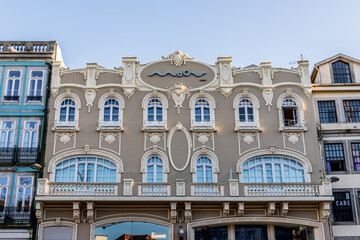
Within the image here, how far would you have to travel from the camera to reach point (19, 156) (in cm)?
2653

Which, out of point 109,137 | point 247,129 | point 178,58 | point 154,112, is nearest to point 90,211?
point 109,137

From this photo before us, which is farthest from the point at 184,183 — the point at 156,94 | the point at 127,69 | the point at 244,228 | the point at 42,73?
the point at 42,73

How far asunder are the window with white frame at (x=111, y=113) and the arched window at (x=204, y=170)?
569cm

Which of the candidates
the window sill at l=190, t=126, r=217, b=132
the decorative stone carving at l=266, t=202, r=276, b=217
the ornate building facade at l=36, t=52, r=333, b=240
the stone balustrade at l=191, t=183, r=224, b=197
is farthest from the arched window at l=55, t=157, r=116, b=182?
the decorative stone carving at l=266, t=202, r=276, b=217

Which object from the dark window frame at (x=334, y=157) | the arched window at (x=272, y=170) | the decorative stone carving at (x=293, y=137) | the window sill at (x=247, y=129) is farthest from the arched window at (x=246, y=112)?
the dark window frame at (x=334, y=157)

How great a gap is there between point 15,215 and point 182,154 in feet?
33.8

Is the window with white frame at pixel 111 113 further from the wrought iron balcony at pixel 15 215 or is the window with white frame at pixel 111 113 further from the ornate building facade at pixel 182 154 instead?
the wrought iron balcony at pixel 15 215

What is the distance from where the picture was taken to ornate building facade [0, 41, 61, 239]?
82.8 ft

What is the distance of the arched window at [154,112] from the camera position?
2759 cm

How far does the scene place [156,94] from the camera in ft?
92.7

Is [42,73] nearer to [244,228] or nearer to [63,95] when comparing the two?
[63,95]

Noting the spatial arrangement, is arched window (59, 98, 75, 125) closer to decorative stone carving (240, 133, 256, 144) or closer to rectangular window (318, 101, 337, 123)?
decorative stone carving (240, 133, 256, 144)

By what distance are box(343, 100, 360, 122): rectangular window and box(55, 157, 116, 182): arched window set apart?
15.3 meters

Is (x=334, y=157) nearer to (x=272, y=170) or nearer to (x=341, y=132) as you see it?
(x=341, y=132)
